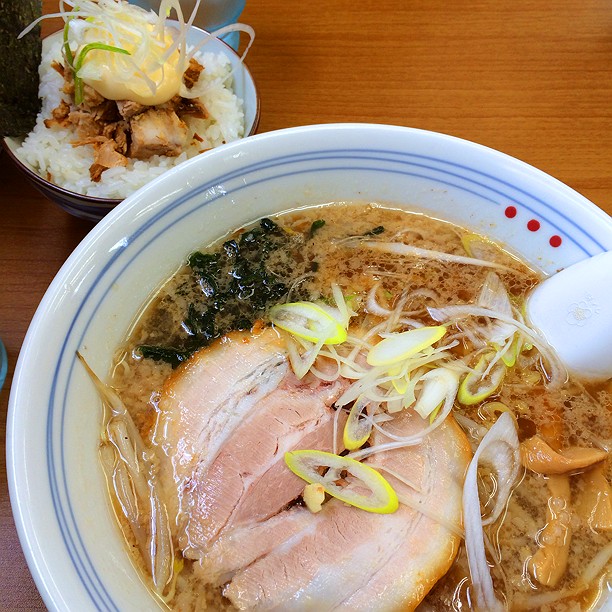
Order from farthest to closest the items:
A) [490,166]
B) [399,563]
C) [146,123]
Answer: [146,123] → [490,166] → [399,563]

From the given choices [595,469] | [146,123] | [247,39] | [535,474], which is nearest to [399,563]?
[535,474]

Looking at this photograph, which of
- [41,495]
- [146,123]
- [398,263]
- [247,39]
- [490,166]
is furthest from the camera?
[247,39]

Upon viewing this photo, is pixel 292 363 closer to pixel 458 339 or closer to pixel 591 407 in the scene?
pixel 458 339

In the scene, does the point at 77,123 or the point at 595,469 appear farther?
the point at 77,123

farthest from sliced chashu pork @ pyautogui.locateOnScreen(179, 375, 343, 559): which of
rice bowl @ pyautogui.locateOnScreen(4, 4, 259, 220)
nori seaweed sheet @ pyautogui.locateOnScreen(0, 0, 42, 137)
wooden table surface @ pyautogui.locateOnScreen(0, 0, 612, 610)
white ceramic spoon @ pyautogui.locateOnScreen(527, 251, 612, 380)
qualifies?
nori seaweed sheet @ pyautogui.locateOnScreen(0, 0, 42, 137)

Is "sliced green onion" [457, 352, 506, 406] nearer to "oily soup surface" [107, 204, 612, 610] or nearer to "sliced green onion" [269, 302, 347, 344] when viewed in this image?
"oily soup surface" [107, 204, 612, 610]
